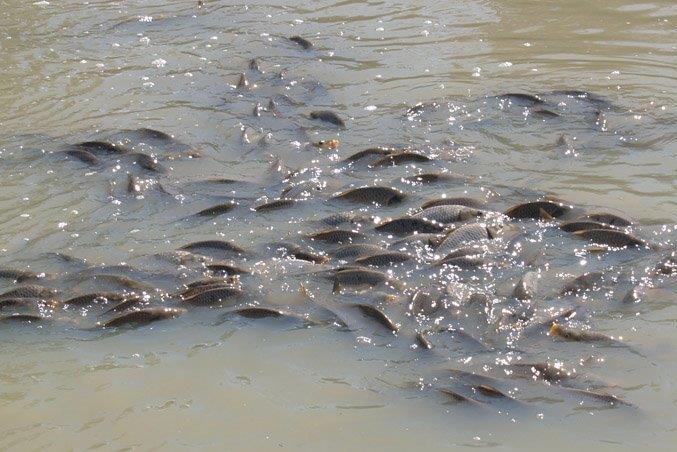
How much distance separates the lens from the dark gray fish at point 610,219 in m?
6.69

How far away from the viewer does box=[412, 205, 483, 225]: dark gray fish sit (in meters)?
6.79

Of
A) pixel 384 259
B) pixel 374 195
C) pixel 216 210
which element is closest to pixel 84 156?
pixel 216 210

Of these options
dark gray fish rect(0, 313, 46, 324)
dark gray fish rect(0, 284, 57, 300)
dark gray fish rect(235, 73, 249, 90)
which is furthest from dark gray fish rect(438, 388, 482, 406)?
dark gray fish rect(235, 73, 249, 90)

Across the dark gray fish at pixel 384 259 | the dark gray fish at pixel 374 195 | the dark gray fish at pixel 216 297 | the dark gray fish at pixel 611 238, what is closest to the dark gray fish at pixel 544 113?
the dark gray fish at pixel 374 195

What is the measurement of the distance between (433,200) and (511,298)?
1.38 metres

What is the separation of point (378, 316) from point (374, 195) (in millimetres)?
1711

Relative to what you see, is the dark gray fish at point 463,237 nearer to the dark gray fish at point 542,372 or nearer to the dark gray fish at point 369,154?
the dark gray fish at point 542,372

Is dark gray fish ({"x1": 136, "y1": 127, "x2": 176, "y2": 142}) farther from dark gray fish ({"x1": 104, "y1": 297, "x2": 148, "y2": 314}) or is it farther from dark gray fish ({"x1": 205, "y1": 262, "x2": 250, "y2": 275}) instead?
dark gray fish ({"x1": 104, "y1": 297, "x2": 148, "y2": 314})

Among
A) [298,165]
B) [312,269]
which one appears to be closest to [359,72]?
[298,165]

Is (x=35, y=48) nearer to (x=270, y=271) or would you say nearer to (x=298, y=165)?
(x=298, y=165)

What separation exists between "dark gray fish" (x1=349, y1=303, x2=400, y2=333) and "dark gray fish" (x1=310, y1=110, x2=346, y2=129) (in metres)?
3.21

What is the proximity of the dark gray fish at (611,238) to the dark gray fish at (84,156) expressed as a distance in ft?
13.8

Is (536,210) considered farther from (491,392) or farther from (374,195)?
(491,392)

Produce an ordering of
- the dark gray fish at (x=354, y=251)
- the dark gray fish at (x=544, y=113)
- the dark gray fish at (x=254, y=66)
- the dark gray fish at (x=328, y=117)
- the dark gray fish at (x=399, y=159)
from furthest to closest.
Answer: the dark gray fish at (x=254, y=66) < the dark gray fish at (x=328, y=117) < the dark gray fish at (x=544, y=113) < the dark gray fish at (x=399, y=159) < the dark gray fish at (x=354, y=251)
